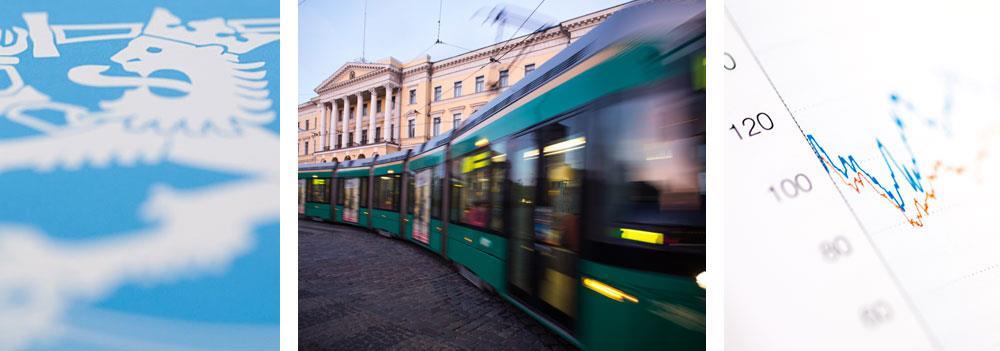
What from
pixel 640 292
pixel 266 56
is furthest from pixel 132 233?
pixel 640 292

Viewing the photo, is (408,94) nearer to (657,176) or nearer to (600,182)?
(600,182)

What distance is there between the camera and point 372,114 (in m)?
1.33

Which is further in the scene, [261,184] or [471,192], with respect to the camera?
[471,192]

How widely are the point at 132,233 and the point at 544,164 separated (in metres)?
1.40

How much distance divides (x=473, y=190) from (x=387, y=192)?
46 centimetres

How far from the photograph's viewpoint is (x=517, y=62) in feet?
4.59

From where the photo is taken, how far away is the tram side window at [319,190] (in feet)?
3.93

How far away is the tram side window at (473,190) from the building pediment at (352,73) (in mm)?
647
